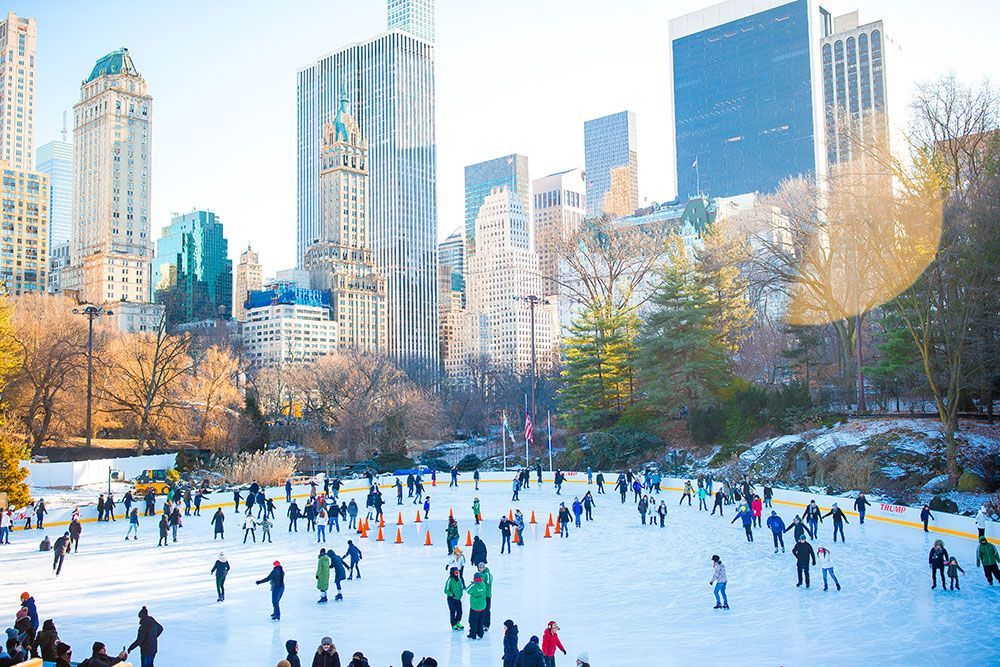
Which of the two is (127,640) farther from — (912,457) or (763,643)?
(912,457)

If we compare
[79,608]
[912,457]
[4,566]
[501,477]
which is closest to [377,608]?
[79,608]

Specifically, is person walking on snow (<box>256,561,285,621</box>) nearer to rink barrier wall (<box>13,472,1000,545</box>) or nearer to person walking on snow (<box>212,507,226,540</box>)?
person walking on snow (<box>212,507,226,540</box>)

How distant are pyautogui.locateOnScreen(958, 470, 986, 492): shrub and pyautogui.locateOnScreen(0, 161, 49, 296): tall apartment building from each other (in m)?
185

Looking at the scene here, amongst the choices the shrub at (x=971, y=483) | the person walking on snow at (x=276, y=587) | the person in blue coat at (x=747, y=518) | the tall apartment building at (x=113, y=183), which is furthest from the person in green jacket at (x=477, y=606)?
the tall apartment building at (x=113, y=183)

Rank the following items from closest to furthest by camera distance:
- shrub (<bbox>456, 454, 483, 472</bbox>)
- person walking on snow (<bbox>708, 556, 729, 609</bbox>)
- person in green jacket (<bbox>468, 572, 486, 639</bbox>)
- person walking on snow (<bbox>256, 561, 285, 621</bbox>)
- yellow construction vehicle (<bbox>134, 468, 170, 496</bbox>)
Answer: person in green jacket (<bbox>468, 572, 486, 639</bbox>), person walking on snow (<bbox>256, 561, 285, 621</bbox>), person walking on snow (<bbox>708, 556, 729, 609</bbox>), yellow construction vehicle (<bbox>134, 468, 170, 496</bbox>), shrub (<bbox>456, 454, 483, 472</bbox>)

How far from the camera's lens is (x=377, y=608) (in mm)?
16453

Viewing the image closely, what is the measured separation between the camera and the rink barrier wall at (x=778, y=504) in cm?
2369

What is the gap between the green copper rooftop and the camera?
589 ft

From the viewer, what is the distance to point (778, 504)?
104 feet

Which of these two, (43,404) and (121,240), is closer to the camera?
(43,404)

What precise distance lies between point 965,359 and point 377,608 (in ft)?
82.8

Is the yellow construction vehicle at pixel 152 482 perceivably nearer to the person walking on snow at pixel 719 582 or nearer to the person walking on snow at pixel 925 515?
the person walking on snow at pixel 719 582

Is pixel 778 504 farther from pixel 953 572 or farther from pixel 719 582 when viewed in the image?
pixel 719 582

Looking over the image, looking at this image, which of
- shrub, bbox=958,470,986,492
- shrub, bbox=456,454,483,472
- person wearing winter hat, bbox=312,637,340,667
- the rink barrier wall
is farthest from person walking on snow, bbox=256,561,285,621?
shrub, bbox=456,454,483,472
